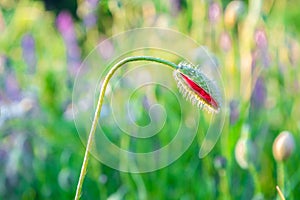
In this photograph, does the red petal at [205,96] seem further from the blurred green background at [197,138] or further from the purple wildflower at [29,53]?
the purple wildflower at [29,53]

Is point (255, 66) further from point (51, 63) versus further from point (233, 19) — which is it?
point (51, 63)

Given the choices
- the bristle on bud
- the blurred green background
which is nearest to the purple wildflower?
the blurred green background

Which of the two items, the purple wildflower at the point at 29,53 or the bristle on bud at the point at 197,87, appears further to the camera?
the purple wildflower at the point at 29,53

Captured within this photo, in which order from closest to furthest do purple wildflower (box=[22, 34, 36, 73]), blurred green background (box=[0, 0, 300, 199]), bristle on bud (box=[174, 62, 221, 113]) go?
bristle on bud (box=[174, 62, 221, 113]) < blurred green background (box=[0, 0, 300, 199]) < purple wildflower (box=[22, 34, 36, 73])

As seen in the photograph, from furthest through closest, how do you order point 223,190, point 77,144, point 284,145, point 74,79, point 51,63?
point 51,63 < point 74,79 < point 77,144 < point 223,190 < point 284,145

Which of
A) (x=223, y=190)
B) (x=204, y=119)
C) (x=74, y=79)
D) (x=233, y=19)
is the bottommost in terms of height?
(x=223, y=190)

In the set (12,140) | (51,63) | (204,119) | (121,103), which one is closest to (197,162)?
(204,119)

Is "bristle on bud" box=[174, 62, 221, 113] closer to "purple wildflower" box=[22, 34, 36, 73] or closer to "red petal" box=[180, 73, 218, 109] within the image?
"red petal" box=[180, 73, 218, 109]

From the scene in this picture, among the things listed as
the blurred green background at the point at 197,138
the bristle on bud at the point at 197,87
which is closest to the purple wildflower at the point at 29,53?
the blurred green background at the point at 197,138

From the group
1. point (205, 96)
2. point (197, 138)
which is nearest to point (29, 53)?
point (197, 138)
